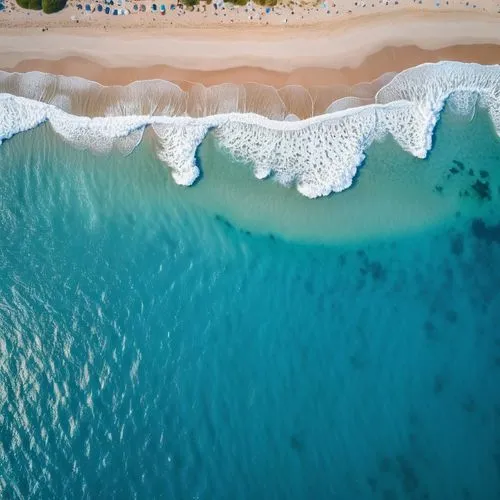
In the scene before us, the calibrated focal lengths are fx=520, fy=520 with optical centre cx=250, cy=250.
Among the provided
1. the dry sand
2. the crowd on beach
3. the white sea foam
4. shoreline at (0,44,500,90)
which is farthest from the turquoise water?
the crowd on beach

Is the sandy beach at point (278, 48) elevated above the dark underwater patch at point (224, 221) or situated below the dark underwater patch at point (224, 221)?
above

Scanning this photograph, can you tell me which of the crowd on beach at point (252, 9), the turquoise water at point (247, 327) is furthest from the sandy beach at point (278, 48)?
the turquoise water at point (247, 327)

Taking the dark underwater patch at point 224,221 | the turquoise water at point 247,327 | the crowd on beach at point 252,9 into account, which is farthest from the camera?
the dark underwater patch at point 224,221

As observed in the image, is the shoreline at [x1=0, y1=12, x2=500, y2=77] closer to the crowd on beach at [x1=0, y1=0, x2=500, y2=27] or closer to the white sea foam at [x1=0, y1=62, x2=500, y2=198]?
the crowd on beach at [x1=0, y1=0, x2=500, y2=27]

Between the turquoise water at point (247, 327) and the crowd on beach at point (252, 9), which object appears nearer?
the turquoise water at point (247, 327)

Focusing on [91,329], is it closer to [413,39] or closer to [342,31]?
[342,31]

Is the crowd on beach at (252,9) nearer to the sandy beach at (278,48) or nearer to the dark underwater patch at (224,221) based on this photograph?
the sandy beach at (278,48)

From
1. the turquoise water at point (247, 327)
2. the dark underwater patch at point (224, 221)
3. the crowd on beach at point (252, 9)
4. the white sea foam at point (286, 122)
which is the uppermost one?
the crowd on beach at point (252, 9)
